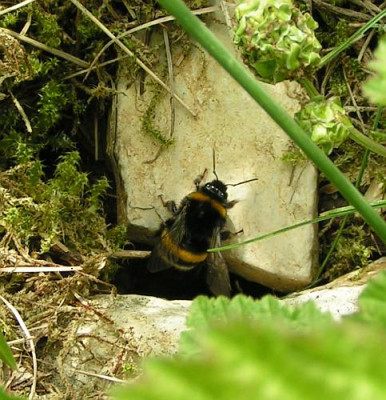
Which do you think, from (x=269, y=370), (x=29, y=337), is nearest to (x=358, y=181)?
(x=29, y=337)

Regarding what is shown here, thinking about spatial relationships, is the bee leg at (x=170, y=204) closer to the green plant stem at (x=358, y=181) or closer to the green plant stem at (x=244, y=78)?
the green plant stem at (x=358, y=181)

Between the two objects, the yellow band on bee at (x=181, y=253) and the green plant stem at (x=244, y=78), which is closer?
the green plant stem at (x=244, y=78)

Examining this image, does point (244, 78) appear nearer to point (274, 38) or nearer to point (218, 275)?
point (274, 38)

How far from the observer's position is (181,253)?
2916mm

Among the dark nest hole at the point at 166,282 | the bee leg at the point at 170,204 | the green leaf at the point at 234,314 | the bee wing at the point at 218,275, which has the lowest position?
the dark nest hole at the point at 166,282

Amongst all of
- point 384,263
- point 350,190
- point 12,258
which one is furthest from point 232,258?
point 350,190

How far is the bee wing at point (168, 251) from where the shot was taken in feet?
9.46

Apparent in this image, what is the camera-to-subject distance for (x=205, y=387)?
31cm

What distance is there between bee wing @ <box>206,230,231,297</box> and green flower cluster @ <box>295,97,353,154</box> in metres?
1.19

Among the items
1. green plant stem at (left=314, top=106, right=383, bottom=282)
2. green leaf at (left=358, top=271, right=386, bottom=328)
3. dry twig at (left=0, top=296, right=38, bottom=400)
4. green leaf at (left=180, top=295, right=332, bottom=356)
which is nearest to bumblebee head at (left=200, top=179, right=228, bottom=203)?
green plant stem at (left=314, top=106, right=383, bottom=282)

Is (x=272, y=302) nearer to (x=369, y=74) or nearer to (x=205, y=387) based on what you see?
(x=205, y=387)

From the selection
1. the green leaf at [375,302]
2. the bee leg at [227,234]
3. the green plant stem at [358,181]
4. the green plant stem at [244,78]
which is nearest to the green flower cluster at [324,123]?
the green plant stem at [244,78]

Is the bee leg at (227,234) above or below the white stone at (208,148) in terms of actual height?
below

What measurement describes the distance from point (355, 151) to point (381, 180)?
0.17 metres
